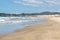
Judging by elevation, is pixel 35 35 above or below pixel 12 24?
below

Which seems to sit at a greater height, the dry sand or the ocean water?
the ocean water

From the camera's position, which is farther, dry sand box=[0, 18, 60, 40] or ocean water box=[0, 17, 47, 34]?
ocean water box=[0, 17, 47, 34]

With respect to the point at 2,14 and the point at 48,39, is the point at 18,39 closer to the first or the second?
the point at 48,39

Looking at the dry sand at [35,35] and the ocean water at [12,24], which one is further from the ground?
the ocean water at [12,24]

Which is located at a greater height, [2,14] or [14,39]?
[2,14]

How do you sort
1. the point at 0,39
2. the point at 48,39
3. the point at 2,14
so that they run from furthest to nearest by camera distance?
the point at 2,14, the point at 0,39, the point at 48,39

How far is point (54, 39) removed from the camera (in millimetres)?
6699

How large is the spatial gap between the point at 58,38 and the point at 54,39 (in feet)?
0.55

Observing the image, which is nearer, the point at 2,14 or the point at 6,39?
the point at 6,39

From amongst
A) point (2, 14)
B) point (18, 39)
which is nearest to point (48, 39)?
point (18, 39)

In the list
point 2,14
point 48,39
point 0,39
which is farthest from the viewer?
point 2,14

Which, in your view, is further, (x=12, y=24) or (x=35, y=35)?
(x=12, y=24)

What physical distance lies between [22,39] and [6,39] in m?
0.65

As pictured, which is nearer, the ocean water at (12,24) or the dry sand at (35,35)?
the dry sand at (35,35)
